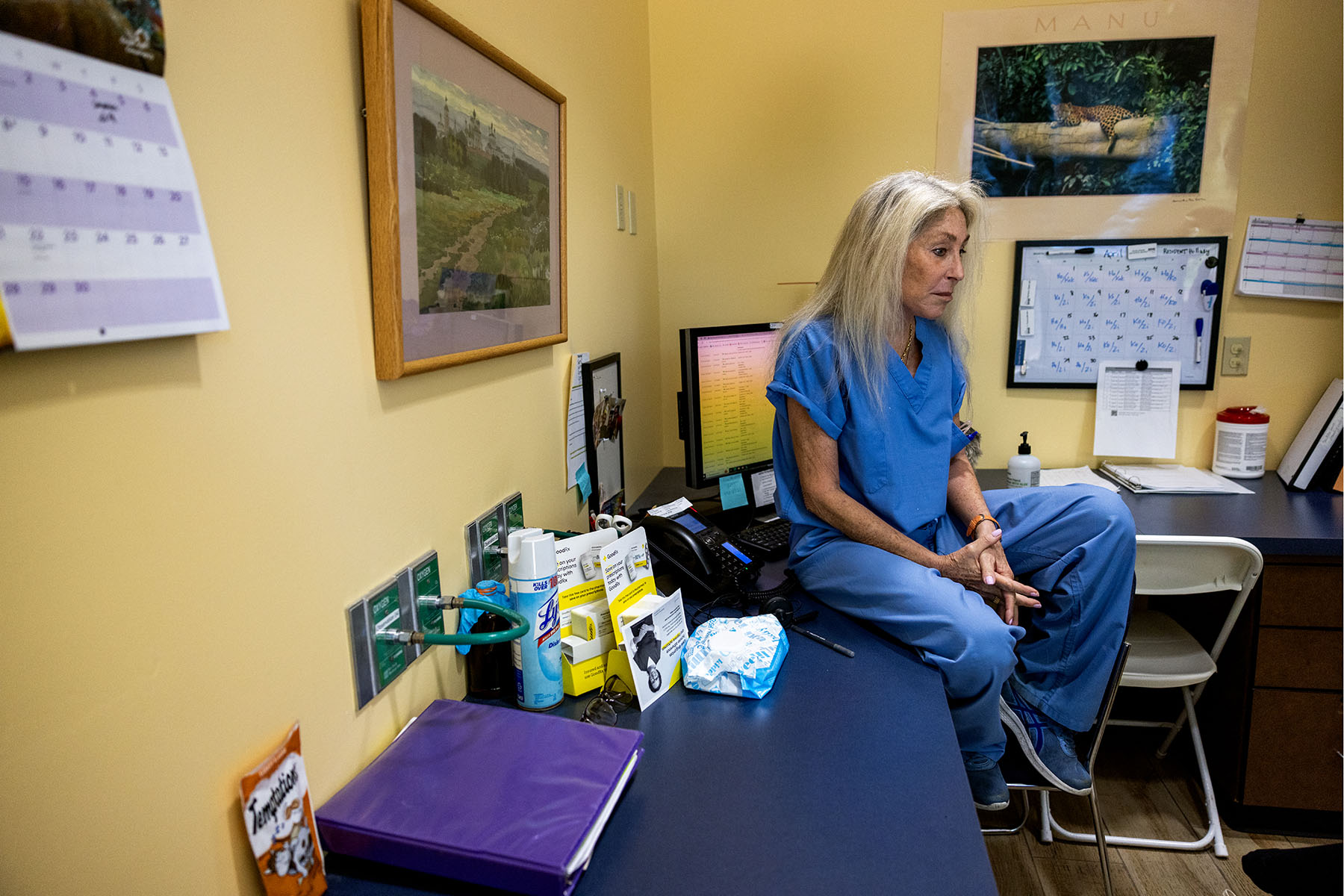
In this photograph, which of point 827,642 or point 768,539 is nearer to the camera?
point 827,642

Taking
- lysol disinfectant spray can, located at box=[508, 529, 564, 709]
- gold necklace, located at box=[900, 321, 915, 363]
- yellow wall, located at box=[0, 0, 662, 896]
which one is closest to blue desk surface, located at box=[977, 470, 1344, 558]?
gold necklace, located at box=[900, 321, 915, 363]

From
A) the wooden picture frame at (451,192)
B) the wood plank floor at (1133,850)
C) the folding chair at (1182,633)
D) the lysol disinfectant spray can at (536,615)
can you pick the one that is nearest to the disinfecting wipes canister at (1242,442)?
the folding chair at (1182,633)

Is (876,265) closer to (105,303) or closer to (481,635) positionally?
(481,635)

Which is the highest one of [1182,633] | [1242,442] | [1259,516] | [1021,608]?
[1242,442]

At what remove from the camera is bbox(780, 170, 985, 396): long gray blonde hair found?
162 centimetres

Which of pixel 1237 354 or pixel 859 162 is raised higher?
pixel 859 162

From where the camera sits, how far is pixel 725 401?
77.8 inches

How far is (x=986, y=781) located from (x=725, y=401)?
999 millimetres

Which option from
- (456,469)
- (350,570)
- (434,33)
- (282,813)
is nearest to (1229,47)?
(434,33)

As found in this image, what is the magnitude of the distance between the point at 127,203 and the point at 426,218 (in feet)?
1.46

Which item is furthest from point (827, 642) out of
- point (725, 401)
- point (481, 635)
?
point (725, 401)

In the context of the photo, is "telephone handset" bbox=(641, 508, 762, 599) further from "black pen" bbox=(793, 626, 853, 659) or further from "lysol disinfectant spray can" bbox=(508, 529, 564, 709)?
"lysol disinfectant spray can" bbox=(508, 529, 564, 709)

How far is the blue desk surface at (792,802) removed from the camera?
822mm

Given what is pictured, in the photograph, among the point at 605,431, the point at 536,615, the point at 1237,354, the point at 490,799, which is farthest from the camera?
the point at 1237,354
